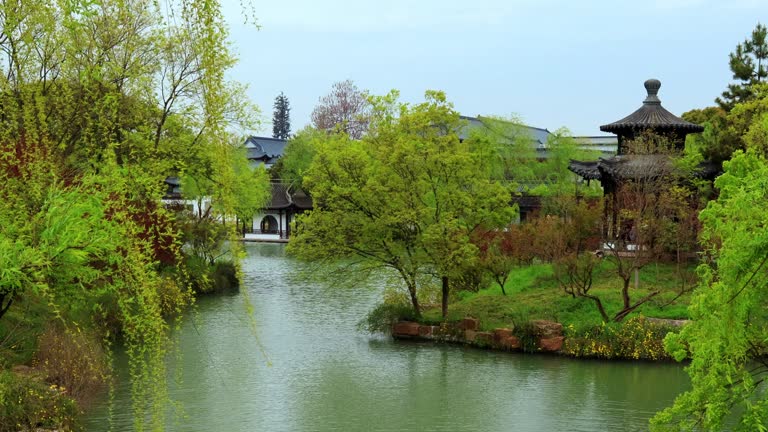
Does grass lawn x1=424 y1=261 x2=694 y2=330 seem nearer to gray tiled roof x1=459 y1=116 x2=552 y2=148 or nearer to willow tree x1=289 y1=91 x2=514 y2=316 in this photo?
willow tree x1=289 y1=91 x2=514 y2=316

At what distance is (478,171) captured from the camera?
2134 cm

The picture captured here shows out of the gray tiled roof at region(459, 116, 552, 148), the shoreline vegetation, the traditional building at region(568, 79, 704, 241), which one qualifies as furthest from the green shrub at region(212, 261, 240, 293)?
the gray tiled roof at region(459, 116, 552, 148)

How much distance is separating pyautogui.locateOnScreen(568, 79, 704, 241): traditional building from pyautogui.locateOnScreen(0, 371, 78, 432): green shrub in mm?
17597

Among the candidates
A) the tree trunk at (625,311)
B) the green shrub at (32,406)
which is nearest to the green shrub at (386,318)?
the tree trunk at (625,311)

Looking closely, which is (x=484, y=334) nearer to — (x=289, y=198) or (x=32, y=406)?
(x=32, y=406)

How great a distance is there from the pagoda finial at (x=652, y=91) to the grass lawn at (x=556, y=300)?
6365 millimetres

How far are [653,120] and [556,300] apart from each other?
9.20 meters

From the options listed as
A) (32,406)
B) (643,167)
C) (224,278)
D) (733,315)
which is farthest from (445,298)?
Answer: (733,315)

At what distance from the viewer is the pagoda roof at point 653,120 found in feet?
89.7

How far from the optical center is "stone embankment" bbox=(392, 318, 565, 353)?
760 inches

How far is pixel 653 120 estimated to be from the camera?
90.6 feet

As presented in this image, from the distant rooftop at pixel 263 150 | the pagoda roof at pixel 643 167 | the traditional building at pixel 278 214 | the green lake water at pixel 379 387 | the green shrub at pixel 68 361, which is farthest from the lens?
the distant rooftop at pixel 263 150

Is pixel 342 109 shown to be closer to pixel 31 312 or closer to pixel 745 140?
pixel 745 140

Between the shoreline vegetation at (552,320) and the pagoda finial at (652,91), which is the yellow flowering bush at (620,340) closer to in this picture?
the shoreline vegetation at (552,320)
